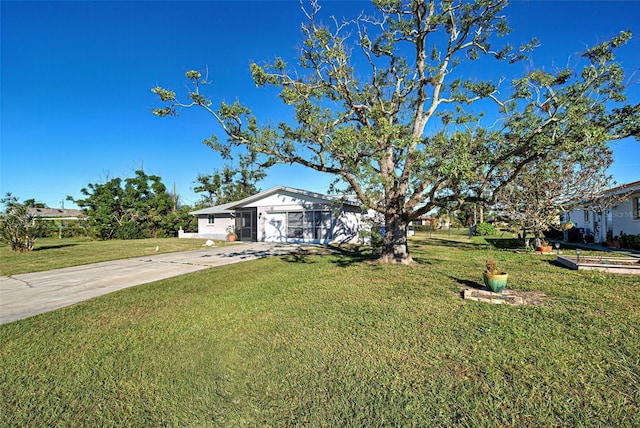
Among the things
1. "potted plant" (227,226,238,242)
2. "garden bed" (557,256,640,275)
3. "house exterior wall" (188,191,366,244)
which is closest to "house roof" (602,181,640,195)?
"garden bed" (557,256,640,275)

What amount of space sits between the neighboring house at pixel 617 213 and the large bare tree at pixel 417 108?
797 centimetres

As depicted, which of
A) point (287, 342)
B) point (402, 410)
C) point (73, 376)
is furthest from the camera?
point (287, 342)

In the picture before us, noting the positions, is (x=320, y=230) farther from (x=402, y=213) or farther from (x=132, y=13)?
(x=132, y=13)

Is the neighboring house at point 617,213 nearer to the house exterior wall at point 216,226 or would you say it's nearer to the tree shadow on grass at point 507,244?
the tree shadow on grass at point 507,244

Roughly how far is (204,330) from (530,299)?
218 inches

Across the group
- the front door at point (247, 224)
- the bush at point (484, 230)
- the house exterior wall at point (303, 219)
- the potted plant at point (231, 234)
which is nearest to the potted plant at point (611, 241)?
the bush at point (484, 230)

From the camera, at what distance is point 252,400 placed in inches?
97.9

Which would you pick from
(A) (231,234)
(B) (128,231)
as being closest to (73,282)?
(A) (231,234)

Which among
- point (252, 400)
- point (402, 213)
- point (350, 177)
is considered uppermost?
point (350, 177)

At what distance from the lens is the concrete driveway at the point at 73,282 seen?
5.28 meters

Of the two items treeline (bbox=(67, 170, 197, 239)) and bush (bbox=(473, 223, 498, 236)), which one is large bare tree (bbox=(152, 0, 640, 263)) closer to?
bush (bbox=(473, 223, 498, 236))

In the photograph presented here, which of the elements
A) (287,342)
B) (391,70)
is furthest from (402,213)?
(287,342)

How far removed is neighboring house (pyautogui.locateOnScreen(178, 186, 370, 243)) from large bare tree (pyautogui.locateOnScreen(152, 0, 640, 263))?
746 centimetres

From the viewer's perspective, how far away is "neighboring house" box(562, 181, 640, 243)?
1245 centimetres
